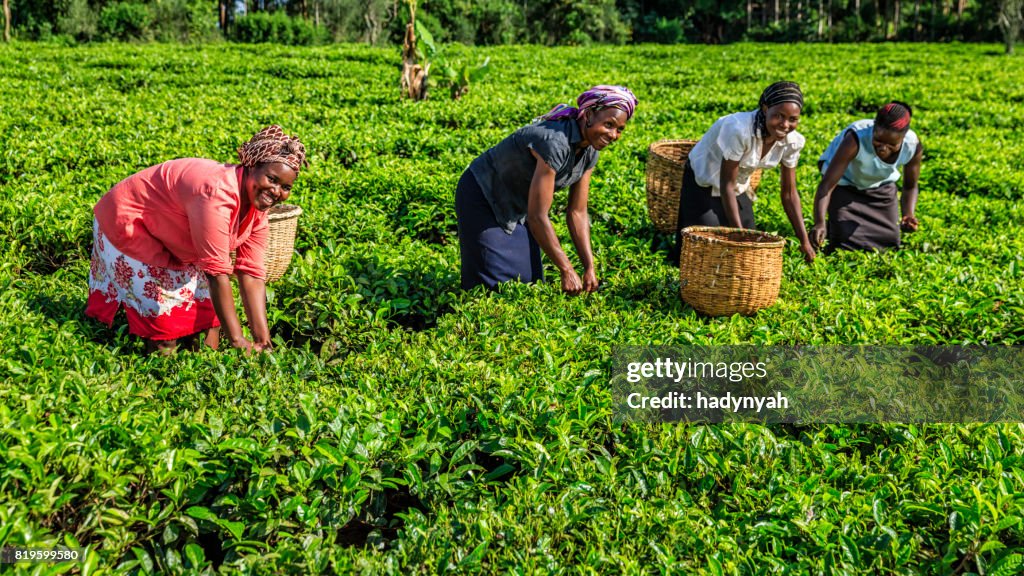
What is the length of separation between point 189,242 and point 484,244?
5.03 feet

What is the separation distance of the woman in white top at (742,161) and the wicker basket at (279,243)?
256 centimetres

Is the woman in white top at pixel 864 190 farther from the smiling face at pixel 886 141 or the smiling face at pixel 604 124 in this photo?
the smiling face at pixel 604 124

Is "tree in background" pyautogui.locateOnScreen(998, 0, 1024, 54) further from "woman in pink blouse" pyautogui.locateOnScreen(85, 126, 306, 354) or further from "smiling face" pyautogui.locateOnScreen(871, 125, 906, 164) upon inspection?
"woman in pink blouse" pyautogui.locateOnScreen(85, 126, 306, 354)

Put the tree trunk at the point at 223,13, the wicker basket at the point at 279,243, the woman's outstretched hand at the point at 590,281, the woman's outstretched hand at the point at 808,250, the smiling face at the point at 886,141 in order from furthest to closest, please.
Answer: the tree trunk at the point at 223,13
the smiling face at the point at 886,141
the woman's outstretched hand at the point at 808,250
the wicker basket at the point at 279,243
the woman's outstretched hand at the point at 590,281

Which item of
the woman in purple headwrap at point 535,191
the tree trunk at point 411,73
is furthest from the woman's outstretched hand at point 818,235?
the tree trunk at point 411,73

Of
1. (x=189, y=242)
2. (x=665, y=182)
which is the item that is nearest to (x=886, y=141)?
(x=665, y=182)

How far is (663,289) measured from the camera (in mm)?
4562

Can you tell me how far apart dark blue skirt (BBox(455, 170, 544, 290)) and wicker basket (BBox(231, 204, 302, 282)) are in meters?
1.08

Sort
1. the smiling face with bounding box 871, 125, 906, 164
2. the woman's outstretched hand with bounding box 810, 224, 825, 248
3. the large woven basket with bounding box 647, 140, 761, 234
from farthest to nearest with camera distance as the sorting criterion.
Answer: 1. the large woven basket with bounding box 647, 140, 761, 234
2. the woman's outstretched hand with bounding box 810, 224, 825, 248
3. the smiling face with bounding box 871, 125, 906, 164

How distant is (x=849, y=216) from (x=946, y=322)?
5.37 feet

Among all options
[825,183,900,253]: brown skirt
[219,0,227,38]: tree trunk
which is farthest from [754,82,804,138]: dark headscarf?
[219,0,227,38]: tree trunk

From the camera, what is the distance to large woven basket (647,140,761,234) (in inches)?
219

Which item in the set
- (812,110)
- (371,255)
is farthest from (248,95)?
(812,110)

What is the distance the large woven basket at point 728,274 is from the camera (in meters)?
4.04
